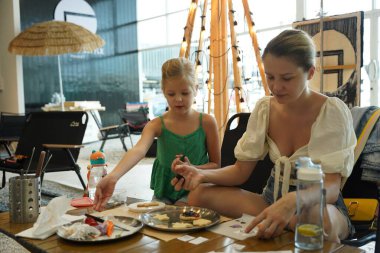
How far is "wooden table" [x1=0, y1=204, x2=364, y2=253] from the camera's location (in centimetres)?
98

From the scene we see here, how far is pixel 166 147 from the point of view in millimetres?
1912

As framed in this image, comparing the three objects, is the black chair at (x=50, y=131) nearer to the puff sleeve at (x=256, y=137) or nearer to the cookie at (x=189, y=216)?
the puff sleeve at (x=256, y=137)

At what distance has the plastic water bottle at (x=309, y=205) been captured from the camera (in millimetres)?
935

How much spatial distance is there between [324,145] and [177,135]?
778mm

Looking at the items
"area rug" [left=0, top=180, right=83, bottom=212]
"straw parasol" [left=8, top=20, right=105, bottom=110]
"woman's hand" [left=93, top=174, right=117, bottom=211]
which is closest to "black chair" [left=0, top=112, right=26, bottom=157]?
"straw parasol" [left=8, top=20, right=105, bottom=110]

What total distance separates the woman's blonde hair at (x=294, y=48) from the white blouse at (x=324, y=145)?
18 cm

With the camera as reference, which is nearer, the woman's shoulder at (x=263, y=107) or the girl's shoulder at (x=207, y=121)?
the woman's shoulder at (x=263, y=107)

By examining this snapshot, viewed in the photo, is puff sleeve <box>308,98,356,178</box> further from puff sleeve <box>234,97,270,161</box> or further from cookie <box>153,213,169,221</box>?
cookie <box>153,213,169,221</box>

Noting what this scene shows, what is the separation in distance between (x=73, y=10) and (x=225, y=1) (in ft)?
19.3

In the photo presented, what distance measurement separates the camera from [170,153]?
190 centimetres

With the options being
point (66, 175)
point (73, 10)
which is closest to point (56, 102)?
point (73, 10)

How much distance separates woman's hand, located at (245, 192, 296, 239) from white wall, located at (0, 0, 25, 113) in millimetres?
7338

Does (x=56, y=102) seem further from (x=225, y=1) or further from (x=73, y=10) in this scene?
(x=225, y=1)

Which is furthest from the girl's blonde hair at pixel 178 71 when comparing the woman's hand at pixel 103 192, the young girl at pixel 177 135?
the woman's hand at pixel 103 192
